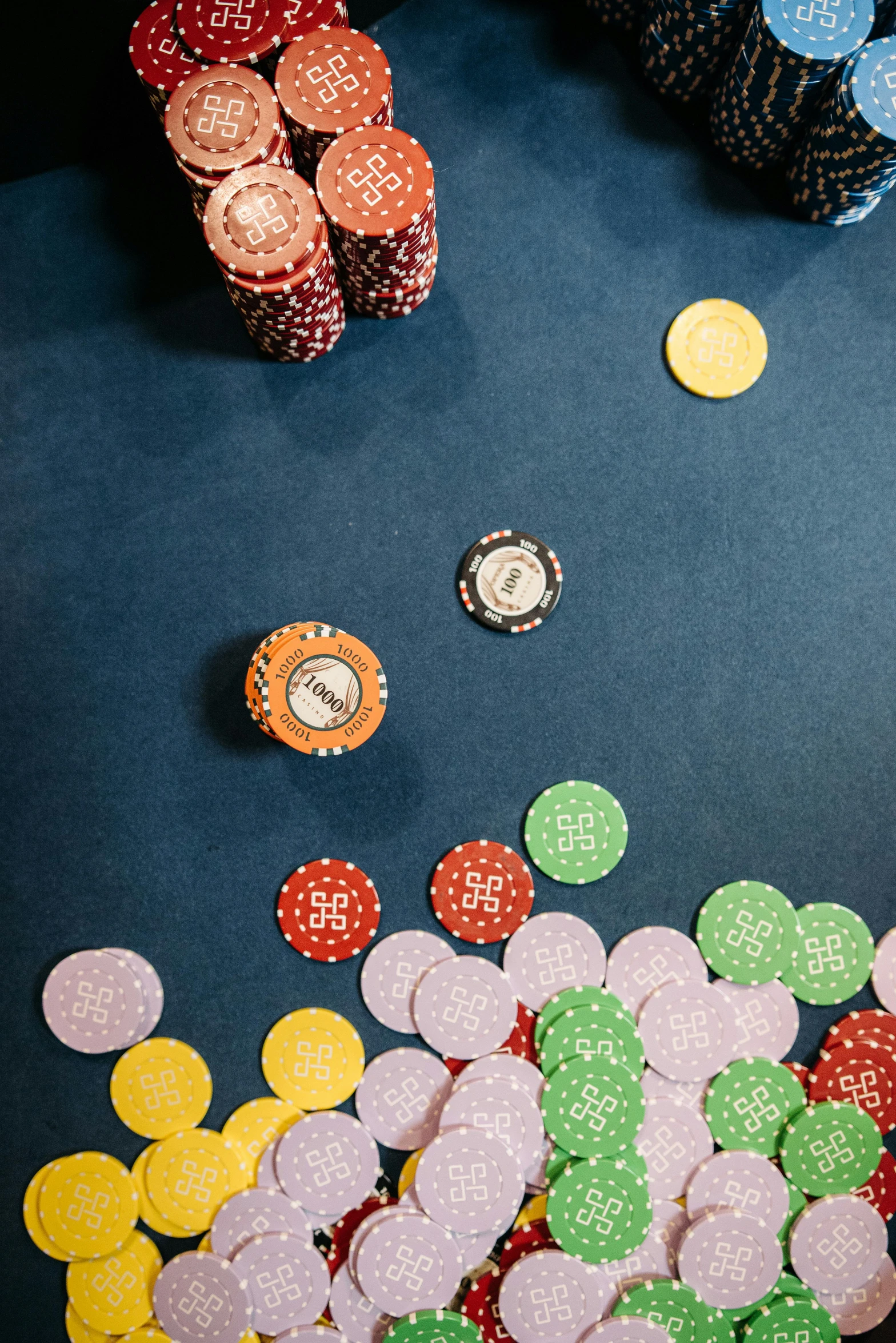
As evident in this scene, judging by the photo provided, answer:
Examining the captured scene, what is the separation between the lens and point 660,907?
9.32 feet

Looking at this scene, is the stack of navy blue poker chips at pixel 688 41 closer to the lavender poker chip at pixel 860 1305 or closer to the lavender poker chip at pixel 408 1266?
the lavender poker chip at pixel 408 1266

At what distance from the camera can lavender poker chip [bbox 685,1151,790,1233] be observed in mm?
2701

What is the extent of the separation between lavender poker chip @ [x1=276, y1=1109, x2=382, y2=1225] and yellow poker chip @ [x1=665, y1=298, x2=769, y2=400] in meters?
2.57

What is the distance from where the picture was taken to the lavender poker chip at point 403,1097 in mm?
2738

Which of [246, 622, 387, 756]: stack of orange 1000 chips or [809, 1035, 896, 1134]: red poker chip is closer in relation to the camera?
[246, 622, 387, 756]: stack of orange 1000 chips

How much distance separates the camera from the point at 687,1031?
2744 mm

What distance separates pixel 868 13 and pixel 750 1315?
3.83 meters

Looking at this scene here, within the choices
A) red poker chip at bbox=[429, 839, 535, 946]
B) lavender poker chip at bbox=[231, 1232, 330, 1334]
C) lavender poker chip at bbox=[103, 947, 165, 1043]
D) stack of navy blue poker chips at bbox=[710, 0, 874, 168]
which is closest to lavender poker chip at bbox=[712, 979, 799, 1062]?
red poker chip at bbox=[429, 839, 535, 946]

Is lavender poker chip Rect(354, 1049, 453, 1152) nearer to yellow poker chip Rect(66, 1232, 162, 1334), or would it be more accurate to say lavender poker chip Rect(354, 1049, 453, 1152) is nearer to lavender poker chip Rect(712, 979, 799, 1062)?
yellow poker chip Rect(66, 1232, 162, 1334)

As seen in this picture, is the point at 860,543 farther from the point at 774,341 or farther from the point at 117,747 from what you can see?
the point at 117,747

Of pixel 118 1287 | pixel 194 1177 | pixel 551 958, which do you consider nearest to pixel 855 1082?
pixel 551 958

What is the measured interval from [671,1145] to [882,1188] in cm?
67

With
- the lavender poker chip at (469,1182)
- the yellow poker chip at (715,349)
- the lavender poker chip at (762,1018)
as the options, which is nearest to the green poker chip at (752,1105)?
Result: the lavender poker chip at (762,1018)

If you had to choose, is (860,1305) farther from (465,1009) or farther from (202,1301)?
(202,1301)
